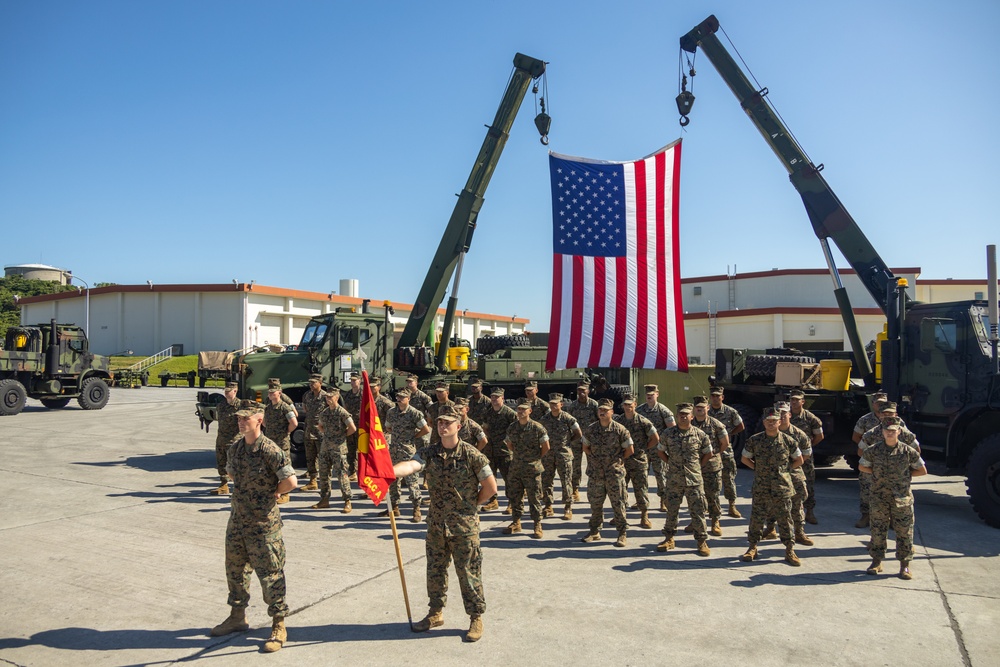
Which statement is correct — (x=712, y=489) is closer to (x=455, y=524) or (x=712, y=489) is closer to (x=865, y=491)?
(x=865, y=491)

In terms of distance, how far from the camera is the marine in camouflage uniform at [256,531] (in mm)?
5250

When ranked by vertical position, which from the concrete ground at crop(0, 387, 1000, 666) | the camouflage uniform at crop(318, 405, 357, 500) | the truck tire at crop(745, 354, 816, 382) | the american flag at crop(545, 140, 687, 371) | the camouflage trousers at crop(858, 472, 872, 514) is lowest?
the concrete ground at crop(0, 387, 1000, 666)

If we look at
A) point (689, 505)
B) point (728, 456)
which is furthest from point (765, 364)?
point (689, 505)

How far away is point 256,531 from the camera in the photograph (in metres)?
5.28

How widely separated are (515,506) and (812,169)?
9822mm

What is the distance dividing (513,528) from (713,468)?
2611mm

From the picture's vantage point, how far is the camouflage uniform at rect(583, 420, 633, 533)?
816 centimetres

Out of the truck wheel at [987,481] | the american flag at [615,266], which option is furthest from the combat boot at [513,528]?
the truck wheel at [987,481]

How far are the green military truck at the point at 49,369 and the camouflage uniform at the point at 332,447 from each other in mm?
17387

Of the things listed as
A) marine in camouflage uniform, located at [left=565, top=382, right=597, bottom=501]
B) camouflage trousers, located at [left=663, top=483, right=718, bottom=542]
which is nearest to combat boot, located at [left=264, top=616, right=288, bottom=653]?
camouflage trousers, located at [left=663, top=483, right=718, bottom=542]

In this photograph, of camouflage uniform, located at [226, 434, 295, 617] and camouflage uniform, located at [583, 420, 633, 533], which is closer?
camouflage uniform, located at [226, 434, 295, 617]

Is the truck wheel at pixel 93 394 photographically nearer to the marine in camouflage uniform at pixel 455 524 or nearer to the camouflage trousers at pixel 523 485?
the camouflage trousers at pixel 523 485

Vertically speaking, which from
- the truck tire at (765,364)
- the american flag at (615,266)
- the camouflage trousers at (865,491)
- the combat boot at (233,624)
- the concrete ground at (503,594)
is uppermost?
the american flag at (615,266)

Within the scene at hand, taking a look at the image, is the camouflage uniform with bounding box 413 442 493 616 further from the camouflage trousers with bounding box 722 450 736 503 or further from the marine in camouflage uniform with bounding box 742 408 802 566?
the camouflage trousers with bounding box 722 450 736 503
